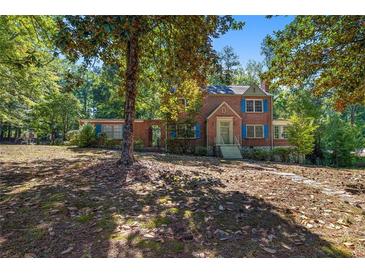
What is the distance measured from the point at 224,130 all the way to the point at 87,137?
38.1ft

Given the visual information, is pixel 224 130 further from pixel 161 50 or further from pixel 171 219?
pixel 171 219

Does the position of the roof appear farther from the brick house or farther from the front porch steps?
the front porch steps

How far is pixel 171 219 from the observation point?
12.0 feet

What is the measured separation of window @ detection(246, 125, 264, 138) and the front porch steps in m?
2.92

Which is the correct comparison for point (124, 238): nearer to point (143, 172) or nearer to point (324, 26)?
point (143, 172)

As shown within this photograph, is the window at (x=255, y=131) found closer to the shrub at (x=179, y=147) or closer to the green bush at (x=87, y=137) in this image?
the shrub at (x=179, y=147)

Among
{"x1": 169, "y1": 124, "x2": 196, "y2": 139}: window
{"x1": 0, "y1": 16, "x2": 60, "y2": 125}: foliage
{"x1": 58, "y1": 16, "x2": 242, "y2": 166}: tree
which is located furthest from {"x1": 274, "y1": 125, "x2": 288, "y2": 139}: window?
{"x1": 0, "y1": 16, "x2": 60, "y2": 125}: foliage

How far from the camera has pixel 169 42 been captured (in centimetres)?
849

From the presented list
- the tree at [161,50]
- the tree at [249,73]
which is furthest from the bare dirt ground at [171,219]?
the tree at [249,73]

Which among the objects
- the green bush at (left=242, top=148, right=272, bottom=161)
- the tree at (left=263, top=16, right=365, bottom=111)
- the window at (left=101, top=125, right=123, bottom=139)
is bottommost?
the green bush at (left=242, top=148, right=272, bottom=161)

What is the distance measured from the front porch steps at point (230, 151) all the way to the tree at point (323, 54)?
35.2 feet

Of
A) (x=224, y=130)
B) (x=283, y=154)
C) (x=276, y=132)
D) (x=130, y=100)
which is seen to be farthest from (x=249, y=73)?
(x=130, y=100)

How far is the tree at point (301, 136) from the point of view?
61.5 feet

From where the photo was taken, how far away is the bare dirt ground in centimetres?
282
